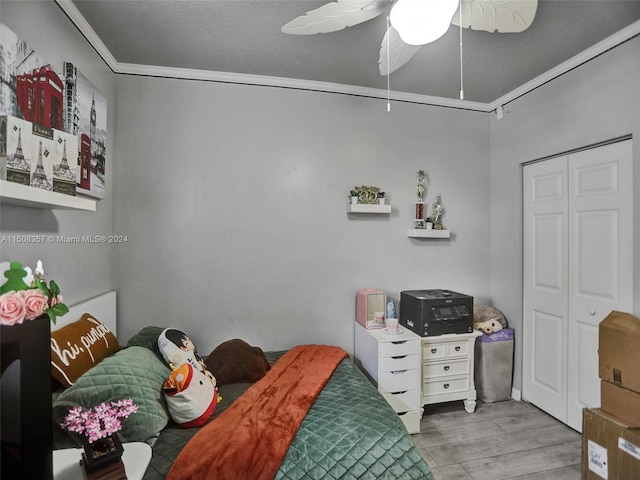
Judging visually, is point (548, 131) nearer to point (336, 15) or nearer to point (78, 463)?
point (336, 15)

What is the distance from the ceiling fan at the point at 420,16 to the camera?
117 centimetres

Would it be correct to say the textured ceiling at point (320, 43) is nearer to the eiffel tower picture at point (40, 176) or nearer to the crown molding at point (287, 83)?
the crown molding at point (287, 83)

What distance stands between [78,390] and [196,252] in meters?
1.36

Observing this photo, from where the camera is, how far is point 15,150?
1157 millimetres

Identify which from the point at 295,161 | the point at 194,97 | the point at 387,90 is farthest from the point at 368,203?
the point at 194,97

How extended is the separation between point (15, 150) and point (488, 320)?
330 centimetres

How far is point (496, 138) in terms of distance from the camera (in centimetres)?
303

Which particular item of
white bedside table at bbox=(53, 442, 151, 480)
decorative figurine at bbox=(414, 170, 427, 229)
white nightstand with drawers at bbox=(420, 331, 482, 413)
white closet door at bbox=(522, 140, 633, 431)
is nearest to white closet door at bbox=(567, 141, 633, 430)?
white closet door at bbox=(522, 140, 633, 431)

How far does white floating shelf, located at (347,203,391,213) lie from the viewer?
2.67 m

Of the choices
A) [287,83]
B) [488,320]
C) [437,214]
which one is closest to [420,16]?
[287,83]

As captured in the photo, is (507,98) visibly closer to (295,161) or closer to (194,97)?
(295,161)

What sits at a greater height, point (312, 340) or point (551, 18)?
point (551, 18)

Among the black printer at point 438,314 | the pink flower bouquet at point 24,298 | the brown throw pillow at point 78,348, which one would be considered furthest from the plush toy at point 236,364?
the pink flower bouquet at point 24,298

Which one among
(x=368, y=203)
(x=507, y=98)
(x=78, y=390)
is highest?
(x=507, y=98)
